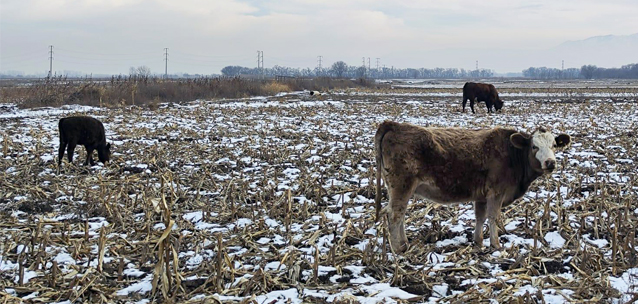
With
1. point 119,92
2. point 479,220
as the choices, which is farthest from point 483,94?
point 479,220

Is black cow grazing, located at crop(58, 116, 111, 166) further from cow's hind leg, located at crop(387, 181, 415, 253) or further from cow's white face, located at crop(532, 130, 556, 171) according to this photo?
cow's white face, located at crop(532, 130, 556, 171)

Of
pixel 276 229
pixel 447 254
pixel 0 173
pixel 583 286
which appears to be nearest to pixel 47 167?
pixel 0 173

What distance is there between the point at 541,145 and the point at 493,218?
109 centimetres

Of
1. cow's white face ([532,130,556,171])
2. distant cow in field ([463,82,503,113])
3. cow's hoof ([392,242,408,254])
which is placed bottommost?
cow's hoof ([392,242,408,254])

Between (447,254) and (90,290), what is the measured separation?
381 cm

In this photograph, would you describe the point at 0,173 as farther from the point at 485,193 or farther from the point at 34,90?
the point at 34,90

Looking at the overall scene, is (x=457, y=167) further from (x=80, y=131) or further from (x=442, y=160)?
(x=80, y=131)

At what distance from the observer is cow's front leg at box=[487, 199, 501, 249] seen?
240 inches

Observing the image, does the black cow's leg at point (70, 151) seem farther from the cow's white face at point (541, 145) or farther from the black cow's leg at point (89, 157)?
the cow's white face at point (541, 145)

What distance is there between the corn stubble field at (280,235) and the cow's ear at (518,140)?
0.94 m

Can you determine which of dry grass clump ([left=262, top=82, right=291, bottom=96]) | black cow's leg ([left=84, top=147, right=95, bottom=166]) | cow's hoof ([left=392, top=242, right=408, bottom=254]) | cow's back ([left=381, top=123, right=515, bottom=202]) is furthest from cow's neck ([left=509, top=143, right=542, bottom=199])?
dry grass clump ([left=262, top=82, right=291, bottom=96])

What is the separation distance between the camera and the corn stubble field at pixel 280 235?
187 inches

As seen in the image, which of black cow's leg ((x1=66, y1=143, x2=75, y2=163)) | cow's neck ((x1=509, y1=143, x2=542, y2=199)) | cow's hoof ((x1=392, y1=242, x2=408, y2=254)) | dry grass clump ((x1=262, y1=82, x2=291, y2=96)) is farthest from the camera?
dry grass clump ((x1=262, y1=82, x2=291, y2=96))

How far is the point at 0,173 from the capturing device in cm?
950
